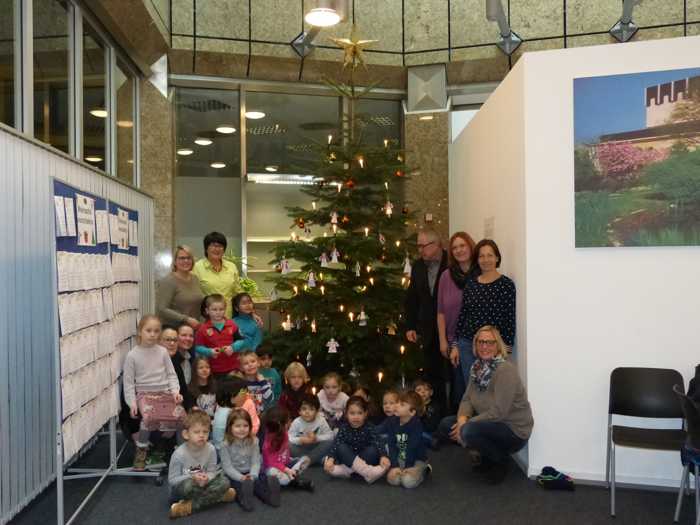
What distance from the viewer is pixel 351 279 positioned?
22.2 feet

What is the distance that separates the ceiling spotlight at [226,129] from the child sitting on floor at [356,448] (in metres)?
5.42

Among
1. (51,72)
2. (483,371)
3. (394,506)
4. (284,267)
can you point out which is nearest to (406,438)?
(394,506)

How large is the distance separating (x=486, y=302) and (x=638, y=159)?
60.8 inches

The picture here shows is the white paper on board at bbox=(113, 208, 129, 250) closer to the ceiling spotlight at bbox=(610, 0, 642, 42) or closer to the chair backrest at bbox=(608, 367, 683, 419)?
the chair backrest at bbox=(608, 367, 683, 419)

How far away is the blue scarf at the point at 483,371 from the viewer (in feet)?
17.1

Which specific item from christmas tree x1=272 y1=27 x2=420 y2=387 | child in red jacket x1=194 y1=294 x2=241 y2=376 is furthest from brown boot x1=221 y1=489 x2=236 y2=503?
christmas tree x1=272 y1=27 x2=420 y2=387

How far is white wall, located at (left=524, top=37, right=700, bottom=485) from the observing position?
4.87m

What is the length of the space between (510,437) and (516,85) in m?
2.65

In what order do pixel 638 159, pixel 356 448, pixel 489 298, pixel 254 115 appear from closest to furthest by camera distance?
1. pixel 638 159
2. pixel 356 448
3. pixel 489 298
4. pixel 254 115

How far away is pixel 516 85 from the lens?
5.36 metres

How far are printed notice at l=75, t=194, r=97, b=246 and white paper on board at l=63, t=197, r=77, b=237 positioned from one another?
0.09 meters

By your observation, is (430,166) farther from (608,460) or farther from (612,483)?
(612,483)

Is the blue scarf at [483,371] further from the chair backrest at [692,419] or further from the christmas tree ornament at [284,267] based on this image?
the christmas tree ornament at [284,267]

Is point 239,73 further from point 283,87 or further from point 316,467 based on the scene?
point 316,467
